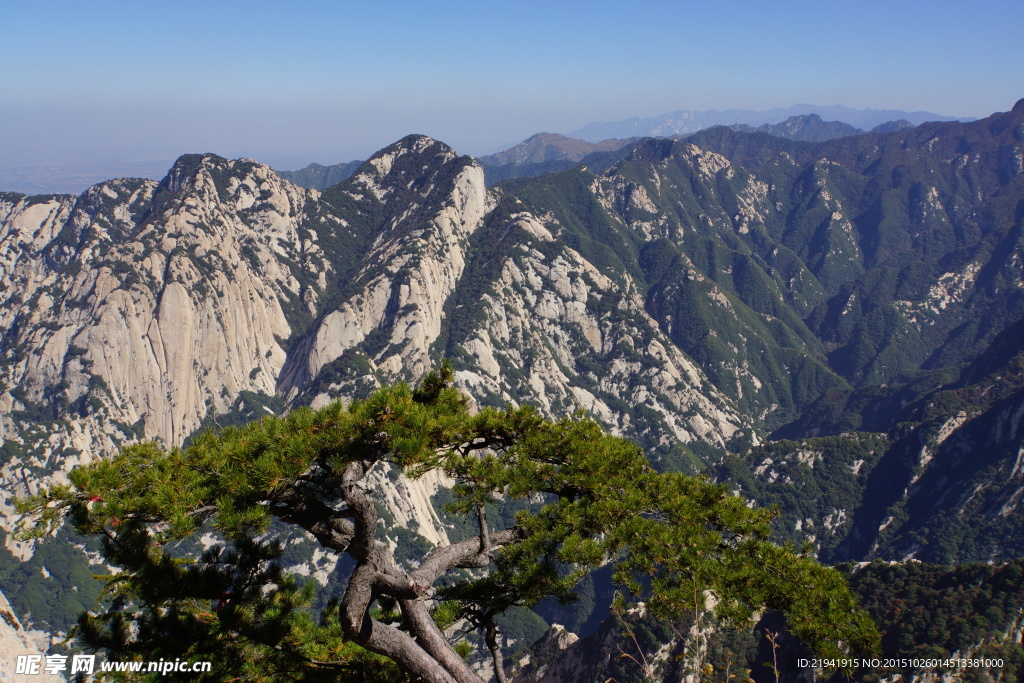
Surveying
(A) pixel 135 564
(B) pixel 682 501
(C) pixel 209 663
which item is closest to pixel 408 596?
(C) pixel 209 663

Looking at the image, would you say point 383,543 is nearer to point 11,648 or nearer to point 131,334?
point 11,648

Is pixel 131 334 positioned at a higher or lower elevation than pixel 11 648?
higher

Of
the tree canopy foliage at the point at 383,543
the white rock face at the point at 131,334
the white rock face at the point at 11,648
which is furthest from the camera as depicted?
the white rock face at the point at 131,334

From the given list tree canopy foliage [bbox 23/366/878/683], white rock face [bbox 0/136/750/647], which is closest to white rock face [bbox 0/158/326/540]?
white rock face [bbox 0/136/750/647]

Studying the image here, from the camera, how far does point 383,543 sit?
12.4 meters

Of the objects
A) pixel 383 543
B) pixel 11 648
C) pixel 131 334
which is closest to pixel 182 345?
pixel 131 334

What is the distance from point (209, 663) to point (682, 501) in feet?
35.9

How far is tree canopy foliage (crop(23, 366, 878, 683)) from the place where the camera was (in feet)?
36.6

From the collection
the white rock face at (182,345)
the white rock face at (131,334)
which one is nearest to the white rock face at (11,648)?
the white rock face at (182,345)

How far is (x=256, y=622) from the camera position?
40.4 ft

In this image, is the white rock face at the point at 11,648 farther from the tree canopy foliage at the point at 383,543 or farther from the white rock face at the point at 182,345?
the white rock face at the point at 182,345

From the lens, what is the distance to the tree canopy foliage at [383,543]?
11.2 meters

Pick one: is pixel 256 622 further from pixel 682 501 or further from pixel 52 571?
pixel 52 571

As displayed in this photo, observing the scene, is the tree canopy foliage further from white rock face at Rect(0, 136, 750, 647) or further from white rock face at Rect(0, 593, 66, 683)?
white rock face at Rect(0, 136, 750, 647)
